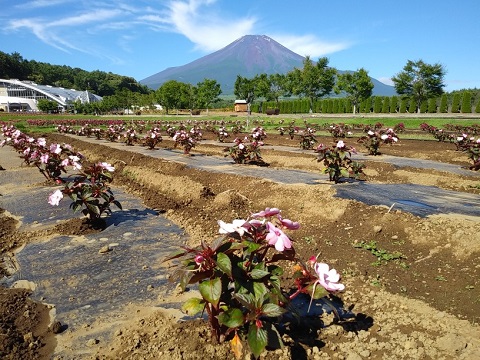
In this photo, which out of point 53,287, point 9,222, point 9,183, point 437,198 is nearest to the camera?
point 53,287

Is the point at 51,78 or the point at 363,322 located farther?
the point at 51,78

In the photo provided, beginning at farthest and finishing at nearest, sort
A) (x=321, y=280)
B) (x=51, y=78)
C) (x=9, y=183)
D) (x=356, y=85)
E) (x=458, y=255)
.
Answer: (x=51, y=78) → (x=356, y=85) → (x=9, y=183) → (x=458, y=255) → (x=321, y=280)

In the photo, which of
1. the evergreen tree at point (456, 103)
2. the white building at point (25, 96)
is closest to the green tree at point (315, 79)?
the evergreen tree at point (456, 103)

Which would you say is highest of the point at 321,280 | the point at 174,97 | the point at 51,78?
the point at 51,78

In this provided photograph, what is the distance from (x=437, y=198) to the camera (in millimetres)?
6109

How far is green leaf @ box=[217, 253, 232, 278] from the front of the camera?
5.69ft

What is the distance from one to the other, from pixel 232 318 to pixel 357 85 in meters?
54.6

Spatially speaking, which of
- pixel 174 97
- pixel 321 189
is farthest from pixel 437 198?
pixel 174 97

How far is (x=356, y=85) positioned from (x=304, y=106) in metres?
8.12

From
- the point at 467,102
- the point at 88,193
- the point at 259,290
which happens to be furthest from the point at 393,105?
the point at 259,290

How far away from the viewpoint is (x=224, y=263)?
177cm

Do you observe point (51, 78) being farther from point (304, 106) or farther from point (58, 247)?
point (58, 247)

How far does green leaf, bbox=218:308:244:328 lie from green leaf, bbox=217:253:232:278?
0.80 feet

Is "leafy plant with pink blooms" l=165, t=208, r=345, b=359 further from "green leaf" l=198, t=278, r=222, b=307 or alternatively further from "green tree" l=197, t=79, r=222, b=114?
"green tree" l=197, t=79, r=222, b=114
